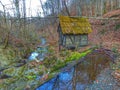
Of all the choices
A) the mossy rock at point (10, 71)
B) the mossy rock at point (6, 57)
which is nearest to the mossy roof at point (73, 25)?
the mossy rock at point (6, 57)

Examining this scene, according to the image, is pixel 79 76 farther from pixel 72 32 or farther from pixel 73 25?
pixel 73 25

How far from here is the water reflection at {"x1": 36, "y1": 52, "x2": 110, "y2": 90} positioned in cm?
912

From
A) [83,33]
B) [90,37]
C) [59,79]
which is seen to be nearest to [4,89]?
[59,79]

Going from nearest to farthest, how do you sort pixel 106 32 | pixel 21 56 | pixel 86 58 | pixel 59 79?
pixel 59 79 < pixel 86 58 < pixel 21 56 < pixel 106 32

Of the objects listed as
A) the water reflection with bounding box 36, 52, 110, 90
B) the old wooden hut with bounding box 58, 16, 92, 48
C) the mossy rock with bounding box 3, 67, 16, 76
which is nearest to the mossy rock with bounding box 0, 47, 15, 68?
the mossy rock with bounding box 3, 67, 16, 76

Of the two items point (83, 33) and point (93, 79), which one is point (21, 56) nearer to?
point (83, 33)

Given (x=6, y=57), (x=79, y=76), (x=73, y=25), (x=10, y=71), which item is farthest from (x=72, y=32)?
(x=79, y=76)

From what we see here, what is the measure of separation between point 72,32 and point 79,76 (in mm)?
9216

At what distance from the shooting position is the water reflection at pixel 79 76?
359 inches

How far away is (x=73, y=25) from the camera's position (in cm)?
1975

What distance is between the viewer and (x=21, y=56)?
19.0 m

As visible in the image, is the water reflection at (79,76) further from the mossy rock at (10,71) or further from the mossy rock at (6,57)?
the mossy rock at (6,57)

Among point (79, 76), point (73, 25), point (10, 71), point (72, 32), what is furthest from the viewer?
point (73, 25)

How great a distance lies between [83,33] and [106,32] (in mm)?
5589
